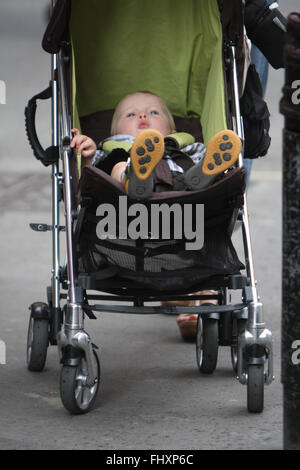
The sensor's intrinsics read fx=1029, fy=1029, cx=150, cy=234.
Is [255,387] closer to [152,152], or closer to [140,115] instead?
[152,152]

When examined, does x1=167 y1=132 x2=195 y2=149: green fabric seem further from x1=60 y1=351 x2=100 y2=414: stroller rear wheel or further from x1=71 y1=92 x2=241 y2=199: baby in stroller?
x1=60 y1=351 x2=100 y2=414: stroller rear wheel

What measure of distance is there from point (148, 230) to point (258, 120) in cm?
103

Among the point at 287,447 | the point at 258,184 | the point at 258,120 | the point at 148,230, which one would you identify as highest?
the point at 258,184

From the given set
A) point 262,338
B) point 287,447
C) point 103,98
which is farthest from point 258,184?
point 287,447

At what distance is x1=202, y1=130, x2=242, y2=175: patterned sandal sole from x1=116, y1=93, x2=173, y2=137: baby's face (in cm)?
108

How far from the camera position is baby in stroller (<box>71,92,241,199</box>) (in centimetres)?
427

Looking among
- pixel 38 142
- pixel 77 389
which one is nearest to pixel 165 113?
pixel 38 142

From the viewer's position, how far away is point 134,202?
439 cm

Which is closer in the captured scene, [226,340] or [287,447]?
[287,447]

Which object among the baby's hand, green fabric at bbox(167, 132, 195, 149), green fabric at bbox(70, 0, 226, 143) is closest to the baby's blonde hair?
green fabric at bbox(167, 132, 195, 149)

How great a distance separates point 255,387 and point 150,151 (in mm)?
1108

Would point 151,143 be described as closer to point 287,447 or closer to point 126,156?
point 126,156

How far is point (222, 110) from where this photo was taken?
16.5ft

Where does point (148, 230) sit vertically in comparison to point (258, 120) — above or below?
below
